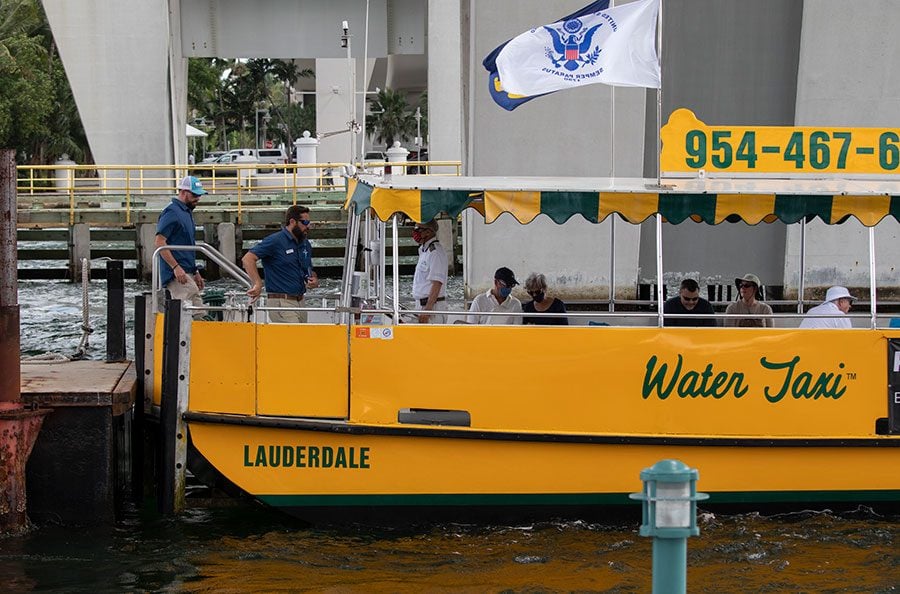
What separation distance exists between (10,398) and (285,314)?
222cm

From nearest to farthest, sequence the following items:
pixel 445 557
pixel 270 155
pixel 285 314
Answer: pixel 445 557
pixel 285 314
pixel 270 155

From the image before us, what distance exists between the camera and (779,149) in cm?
868

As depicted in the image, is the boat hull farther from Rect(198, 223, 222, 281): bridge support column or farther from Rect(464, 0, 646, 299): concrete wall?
Rect(198, 223, 222, 281): bridge support column

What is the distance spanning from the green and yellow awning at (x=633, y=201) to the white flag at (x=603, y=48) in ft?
2.64

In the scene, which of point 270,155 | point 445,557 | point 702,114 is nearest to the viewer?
point 445,557

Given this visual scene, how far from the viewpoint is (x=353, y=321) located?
839cm

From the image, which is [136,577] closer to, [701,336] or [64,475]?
[64,475]

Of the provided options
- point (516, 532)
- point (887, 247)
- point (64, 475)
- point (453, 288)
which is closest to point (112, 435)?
point (64, 475)

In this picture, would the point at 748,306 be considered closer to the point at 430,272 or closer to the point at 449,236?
the point at 430,272

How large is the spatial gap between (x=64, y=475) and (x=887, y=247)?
13795 millimetres

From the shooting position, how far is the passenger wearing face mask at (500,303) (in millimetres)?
9484

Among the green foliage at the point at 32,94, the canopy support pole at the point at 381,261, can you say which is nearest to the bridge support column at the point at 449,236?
the canopy support pole at the point at 381,261

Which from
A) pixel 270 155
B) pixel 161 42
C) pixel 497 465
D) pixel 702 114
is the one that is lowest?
pixel 497 465

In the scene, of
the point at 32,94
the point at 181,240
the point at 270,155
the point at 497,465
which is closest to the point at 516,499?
the point at 497,465
